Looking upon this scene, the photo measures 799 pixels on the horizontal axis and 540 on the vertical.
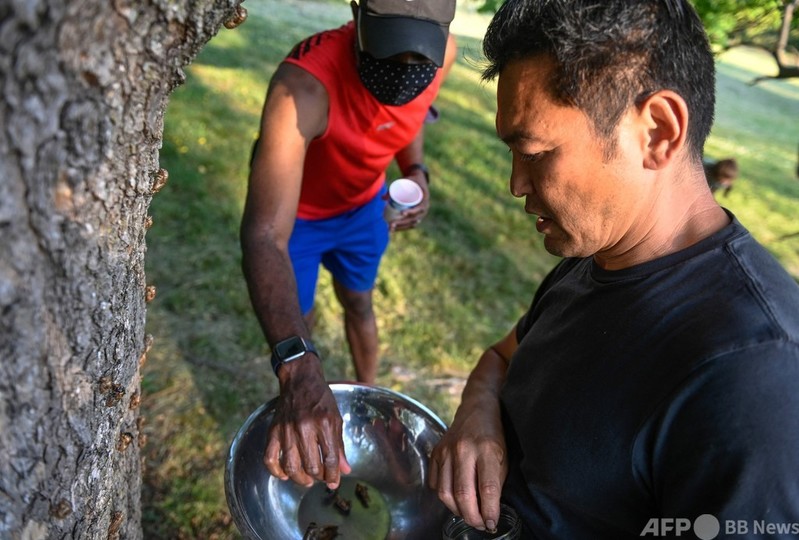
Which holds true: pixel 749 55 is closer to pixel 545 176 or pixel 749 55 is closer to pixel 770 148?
pixel 770 148

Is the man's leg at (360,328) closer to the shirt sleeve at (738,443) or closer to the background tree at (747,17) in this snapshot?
the background tree at (747,17)

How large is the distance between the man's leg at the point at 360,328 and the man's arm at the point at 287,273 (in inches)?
47.5

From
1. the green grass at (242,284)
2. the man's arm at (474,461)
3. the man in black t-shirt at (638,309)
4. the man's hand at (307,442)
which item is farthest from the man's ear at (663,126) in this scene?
the man's hand at (307,442)

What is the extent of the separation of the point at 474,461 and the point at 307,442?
0.44 meters

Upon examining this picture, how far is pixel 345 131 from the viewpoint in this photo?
2.78m

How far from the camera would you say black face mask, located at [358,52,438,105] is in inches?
103

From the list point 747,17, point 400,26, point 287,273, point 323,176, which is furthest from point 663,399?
point 747,17

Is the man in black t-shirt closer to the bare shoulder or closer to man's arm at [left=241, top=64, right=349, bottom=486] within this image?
man's arm at [left=241, top=64, right=349, bottom=486]

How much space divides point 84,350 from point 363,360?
8.74 ft

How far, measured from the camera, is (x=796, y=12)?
381cm

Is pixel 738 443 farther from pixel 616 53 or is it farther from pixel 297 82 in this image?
pixel 297 82

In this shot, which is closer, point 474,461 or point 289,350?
point 474,461

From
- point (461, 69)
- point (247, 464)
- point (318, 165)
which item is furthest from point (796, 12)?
point (461, 69)

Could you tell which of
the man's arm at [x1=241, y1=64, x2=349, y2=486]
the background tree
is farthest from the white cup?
the background tree
